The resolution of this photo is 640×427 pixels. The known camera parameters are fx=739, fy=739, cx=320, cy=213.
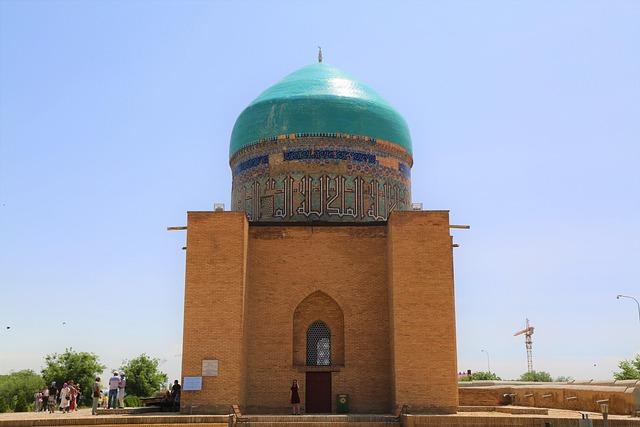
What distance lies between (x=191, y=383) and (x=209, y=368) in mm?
399

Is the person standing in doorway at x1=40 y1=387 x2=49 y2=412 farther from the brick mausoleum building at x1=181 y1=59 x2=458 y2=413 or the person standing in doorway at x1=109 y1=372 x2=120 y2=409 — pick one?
the brick mausoleum building at x1=181 y1=59 x2=458 y2=413

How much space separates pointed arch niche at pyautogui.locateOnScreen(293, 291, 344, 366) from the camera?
1443 cm

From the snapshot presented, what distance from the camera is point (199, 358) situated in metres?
13.1

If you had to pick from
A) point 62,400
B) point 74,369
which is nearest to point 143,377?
point 74,369

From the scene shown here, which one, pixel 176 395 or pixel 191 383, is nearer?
pixel 191 383

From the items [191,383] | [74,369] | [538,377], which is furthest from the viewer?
[538,377]

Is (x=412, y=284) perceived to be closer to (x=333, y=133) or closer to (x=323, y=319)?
(x=323, y=319)

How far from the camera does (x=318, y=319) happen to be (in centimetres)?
1457

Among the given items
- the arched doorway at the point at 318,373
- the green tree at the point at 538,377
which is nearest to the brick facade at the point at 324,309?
the arched doorway at the point at 318,373

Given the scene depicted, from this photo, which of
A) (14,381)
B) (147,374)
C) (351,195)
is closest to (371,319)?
(351,195)

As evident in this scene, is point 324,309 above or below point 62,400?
above

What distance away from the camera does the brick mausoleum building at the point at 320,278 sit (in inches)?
522

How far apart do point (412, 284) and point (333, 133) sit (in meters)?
4.33

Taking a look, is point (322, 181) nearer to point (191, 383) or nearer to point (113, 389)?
point (191, 383)
